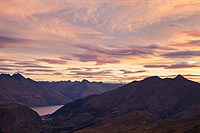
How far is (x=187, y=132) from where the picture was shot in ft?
616

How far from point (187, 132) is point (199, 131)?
13728mm

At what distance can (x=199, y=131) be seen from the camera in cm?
17512

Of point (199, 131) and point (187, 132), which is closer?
point (199, 131)
